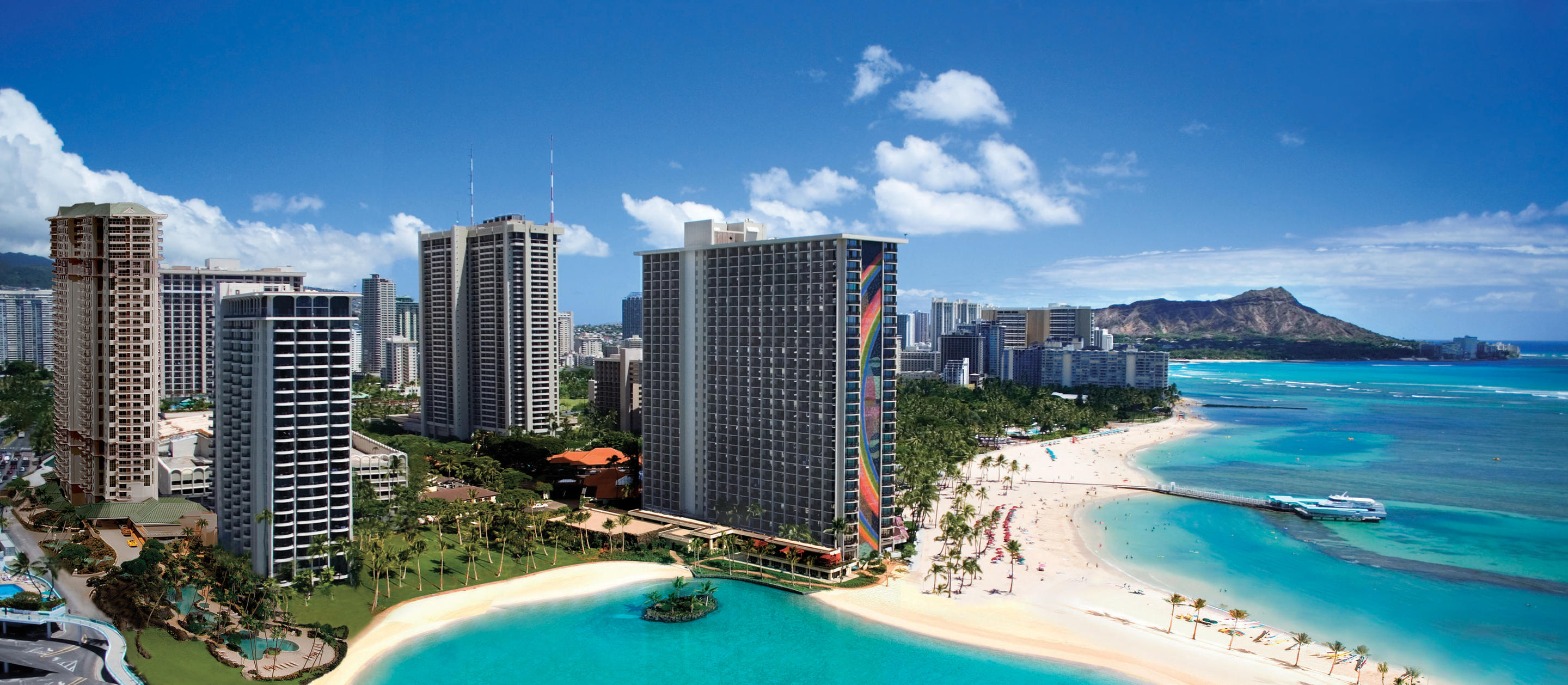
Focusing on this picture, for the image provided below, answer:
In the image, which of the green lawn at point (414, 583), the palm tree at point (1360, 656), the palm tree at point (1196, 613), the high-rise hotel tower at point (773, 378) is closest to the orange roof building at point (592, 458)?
the high-rise hotel tower at point (773, 378)

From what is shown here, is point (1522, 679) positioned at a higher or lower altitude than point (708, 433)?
lower

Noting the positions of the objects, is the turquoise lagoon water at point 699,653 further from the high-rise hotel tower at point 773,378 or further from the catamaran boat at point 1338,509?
the catamaran boat at point 1338,509

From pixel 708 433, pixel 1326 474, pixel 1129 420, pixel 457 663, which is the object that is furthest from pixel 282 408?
pixel 1129 420

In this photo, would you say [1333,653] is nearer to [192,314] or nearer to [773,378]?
[773,378]

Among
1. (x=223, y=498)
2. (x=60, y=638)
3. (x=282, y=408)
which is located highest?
(x=282, y=408)

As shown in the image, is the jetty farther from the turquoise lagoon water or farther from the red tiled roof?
the red tiled roof

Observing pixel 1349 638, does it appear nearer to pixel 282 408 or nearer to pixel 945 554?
pixel 945 554

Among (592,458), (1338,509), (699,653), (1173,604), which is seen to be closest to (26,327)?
(592,458)
